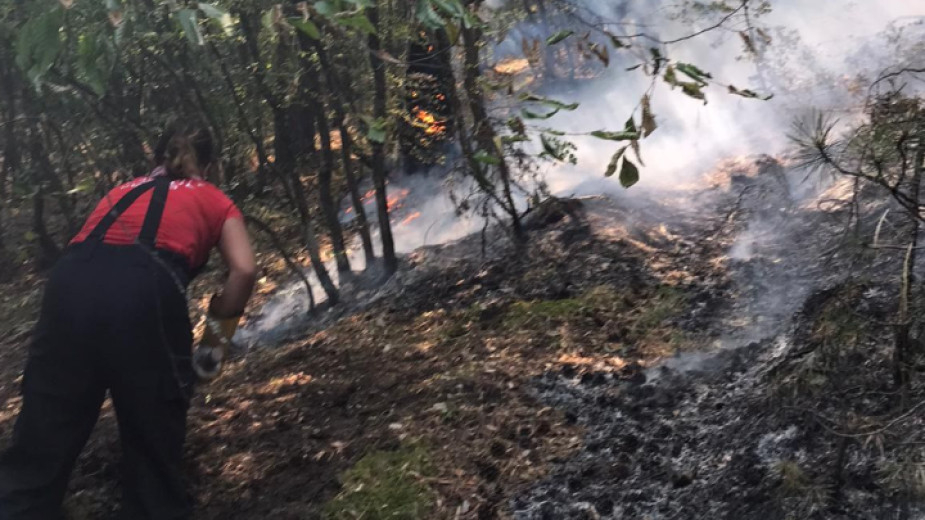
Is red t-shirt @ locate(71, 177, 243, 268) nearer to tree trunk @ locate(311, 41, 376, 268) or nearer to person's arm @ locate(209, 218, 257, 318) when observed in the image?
person's arm @ locate(209, 218, 257, 318)

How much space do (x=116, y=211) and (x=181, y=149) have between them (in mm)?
480

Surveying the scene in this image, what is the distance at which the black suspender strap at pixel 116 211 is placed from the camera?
3438 millimetres

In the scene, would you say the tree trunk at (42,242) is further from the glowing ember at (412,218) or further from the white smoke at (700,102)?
the glowing ember at (412,218)

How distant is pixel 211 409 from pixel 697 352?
2975 mm

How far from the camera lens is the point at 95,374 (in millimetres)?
3449

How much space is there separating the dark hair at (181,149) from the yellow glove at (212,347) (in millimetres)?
700

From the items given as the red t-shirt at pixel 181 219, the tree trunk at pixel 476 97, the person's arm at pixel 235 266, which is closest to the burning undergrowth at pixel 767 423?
the person's arm at pixel 235 266

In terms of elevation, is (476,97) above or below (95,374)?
above

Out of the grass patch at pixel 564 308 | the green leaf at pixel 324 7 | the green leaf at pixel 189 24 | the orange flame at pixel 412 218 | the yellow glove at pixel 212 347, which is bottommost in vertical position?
the grass patch at pixel 564 308

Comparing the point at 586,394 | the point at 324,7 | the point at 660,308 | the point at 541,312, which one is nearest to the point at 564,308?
the point at 541,312

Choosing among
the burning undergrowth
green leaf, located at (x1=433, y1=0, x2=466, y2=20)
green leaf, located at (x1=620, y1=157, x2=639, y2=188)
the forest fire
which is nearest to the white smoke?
the forest fire

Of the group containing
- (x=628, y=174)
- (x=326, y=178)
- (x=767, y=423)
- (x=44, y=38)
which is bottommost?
(x=767, y=423)

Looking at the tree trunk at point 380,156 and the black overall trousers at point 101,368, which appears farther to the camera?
the tree trunk at point 380,156

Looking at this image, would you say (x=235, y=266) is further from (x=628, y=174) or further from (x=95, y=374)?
(x=628, y=174)
